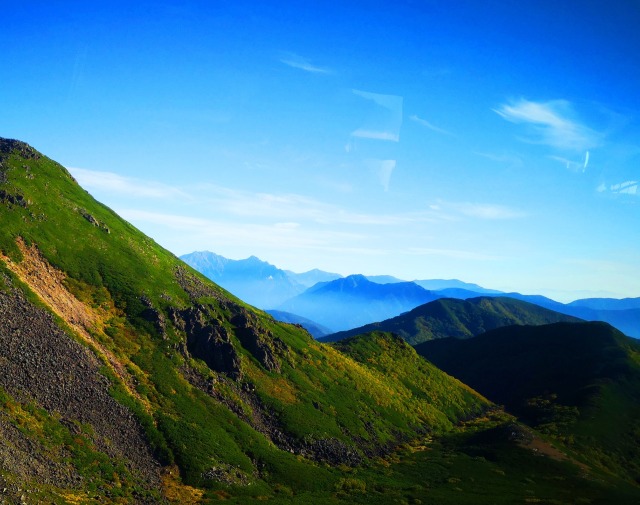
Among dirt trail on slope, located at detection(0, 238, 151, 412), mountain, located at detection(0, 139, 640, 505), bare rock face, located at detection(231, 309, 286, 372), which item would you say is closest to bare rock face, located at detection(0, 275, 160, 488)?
mountain, located at detection(0, 139, 640, 505)

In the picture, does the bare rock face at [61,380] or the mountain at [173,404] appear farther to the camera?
the bare rock face at [61,380]

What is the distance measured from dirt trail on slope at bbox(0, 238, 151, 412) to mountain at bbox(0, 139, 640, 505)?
326 millimetres

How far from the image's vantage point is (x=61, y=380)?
5631cm

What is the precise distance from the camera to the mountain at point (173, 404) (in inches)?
1984

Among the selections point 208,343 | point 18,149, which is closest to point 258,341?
point 208,343

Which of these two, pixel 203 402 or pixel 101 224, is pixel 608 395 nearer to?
pixel 203 402

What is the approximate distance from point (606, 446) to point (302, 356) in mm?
99150

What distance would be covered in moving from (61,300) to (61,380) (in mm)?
21291

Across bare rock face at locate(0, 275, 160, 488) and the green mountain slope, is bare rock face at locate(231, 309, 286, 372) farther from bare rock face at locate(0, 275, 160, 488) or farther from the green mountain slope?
bare rock face at locate(0, 275, 160, 488)

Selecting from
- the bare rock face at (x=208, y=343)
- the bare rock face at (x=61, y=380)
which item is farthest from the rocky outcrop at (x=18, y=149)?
the bare rock face at (x=208, y=343)

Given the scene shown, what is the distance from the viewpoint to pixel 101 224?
350 feet

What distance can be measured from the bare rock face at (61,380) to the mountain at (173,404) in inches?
8.6

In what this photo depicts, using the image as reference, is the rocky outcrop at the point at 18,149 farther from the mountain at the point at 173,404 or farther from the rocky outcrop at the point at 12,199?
the rocky outcrop at the point at 12,199

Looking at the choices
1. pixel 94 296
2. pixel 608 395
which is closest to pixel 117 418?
pixel 94 296
